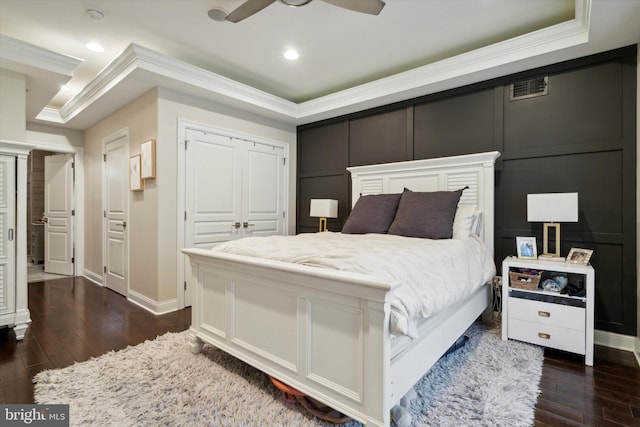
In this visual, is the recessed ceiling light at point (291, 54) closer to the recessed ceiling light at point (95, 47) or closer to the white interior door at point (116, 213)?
the recessed ceiling light at point (95, 47)

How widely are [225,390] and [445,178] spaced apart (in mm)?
2802

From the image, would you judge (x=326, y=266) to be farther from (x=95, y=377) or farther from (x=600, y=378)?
(x=600, y=378)

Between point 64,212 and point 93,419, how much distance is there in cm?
477

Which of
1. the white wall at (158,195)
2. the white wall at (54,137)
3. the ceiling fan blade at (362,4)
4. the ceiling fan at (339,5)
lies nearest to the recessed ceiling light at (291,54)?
the ceiling fan at (339,5)

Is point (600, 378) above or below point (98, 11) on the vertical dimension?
below

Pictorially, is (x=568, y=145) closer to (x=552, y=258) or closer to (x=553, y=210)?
(x=553, y=210)

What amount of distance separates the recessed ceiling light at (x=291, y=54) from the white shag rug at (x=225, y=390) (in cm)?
284

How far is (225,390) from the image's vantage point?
1838 mm

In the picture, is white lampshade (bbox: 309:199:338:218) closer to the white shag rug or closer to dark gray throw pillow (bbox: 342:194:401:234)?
dark gray throw pillow (bbox: 342:194:401:234)

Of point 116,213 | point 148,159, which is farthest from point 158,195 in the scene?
point 116,213

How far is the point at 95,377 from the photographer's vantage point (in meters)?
1.99

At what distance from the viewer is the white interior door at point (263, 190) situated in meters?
4.23

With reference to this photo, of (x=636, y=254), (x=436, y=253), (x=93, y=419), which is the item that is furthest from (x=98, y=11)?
(x=636, y=254)

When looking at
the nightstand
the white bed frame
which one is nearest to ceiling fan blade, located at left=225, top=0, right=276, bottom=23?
the white bed frame
